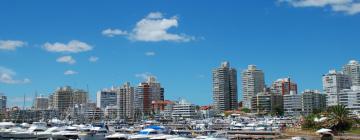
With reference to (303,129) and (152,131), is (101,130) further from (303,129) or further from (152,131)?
(303,129)

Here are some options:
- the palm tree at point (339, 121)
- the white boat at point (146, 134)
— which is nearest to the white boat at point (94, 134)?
the white boat at point (146, 134)

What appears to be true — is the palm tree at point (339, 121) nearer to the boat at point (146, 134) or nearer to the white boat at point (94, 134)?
the boat at point (146, 134)

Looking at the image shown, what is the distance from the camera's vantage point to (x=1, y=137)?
95.8 metres

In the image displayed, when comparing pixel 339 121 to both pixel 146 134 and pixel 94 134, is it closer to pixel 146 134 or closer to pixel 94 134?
pixel 146 134

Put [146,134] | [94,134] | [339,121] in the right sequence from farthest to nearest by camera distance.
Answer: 1. [94,134]
2. [146,134]
3. [339,121]

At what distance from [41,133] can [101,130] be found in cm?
1727

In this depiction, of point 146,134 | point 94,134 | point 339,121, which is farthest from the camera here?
point 94,134

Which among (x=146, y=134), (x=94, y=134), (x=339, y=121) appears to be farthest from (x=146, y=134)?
(x=339, y=121)

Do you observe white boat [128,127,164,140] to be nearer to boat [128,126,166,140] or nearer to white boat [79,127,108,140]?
boat [128,126,166,140]

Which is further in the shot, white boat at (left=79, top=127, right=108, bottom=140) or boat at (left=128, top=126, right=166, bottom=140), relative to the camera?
white boat at (left=79, top=127, right=108, bottom=140)

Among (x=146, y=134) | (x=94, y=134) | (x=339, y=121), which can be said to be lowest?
(x=94, y=134)

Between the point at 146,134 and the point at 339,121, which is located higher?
the point at 339,121

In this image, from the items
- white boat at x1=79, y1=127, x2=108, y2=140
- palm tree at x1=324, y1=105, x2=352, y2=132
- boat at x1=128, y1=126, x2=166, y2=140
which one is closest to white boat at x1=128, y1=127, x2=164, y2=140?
boat at x1=128, y1=126, x2=166, y2=140

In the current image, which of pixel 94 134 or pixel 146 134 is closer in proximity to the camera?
pixel 146 134
